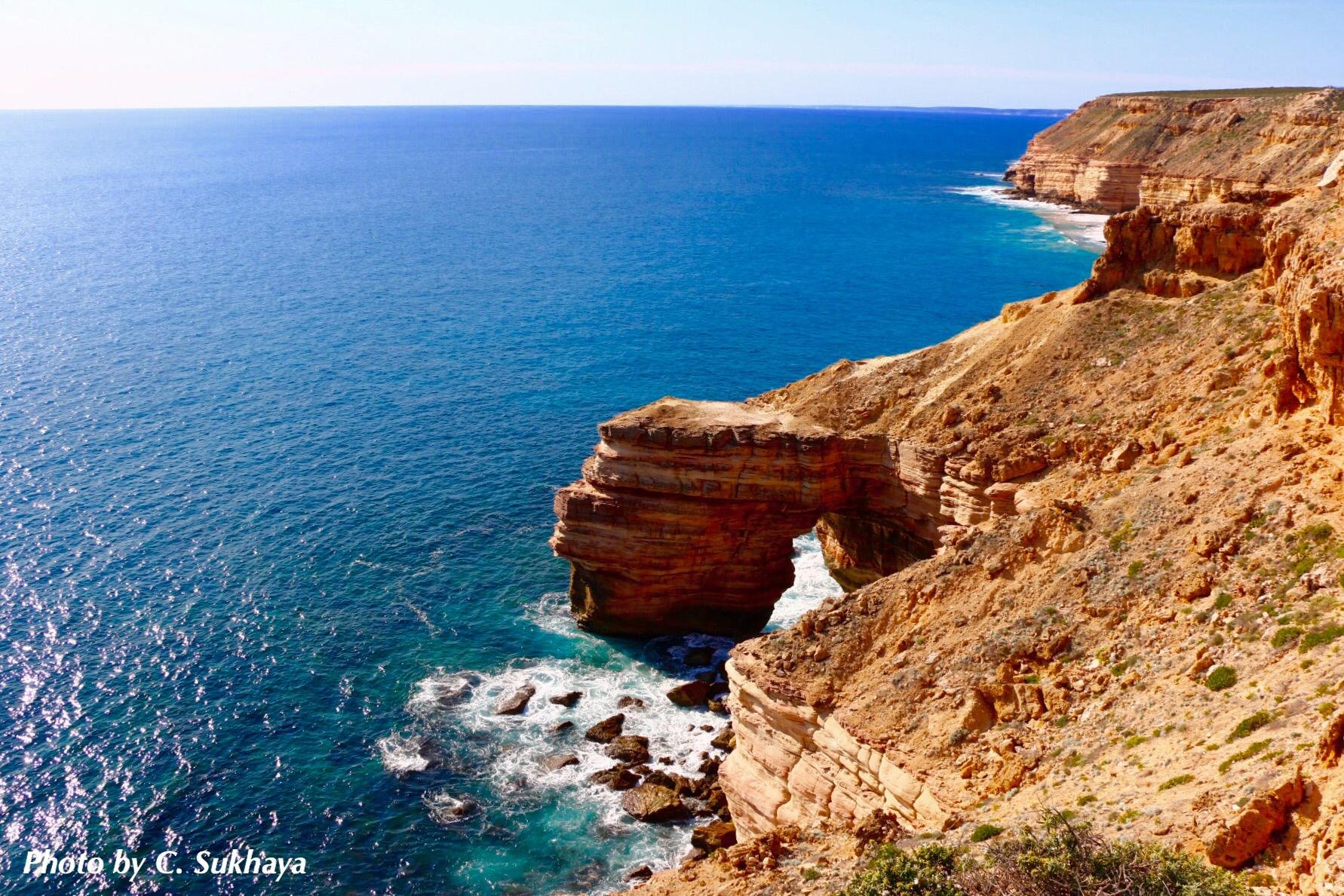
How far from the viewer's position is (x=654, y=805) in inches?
1817

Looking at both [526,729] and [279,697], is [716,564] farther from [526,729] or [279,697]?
[279,697]

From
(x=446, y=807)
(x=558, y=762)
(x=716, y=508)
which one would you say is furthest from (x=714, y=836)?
(x=716, y=508)

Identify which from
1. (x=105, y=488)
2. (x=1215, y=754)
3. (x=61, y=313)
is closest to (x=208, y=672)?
(x=105, y=488)

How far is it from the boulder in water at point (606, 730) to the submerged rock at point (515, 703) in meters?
3.92

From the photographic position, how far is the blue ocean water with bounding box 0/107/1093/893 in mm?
45219

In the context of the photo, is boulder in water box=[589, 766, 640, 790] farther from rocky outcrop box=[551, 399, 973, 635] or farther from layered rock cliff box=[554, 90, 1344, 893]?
rocky outcrop box=[551, 399, 973, 635]

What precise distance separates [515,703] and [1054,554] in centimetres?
2876

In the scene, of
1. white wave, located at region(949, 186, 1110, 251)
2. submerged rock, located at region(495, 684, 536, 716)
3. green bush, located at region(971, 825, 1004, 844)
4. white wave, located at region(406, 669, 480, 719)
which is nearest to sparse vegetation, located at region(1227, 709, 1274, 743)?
green bush, located at region(971, 825, 1004, 844)

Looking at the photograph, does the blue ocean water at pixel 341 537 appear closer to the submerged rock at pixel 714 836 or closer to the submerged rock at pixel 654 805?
the submerged rock at pixel 654 805

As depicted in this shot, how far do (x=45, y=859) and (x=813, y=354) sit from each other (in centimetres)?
8244

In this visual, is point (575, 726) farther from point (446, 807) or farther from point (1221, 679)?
point (1221, 679)

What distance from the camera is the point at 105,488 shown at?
73062 mm

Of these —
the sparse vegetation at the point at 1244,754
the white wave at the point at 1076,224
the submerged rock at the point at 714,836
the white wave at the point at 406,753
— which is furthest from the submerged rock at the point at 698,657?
the white wave at the point at 1076,224

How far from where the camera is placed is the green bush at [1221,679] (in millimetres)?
29531
